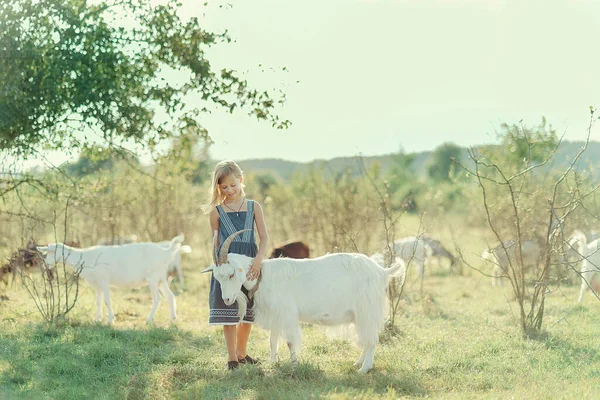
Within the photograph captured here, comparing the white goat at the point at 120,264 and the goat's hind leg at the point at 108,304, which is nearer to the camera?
the goat's hind leg at the point at 108,304

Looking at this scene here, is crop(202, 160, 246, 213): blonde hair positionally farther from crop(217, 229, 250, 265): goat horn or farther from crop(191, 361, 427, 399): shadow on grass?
crop(191, 361, 427, 399): shadow on grass

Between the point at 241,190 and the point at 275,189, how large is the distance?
56.0 feet

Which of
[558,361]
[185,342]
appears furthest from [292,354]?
[558,361]

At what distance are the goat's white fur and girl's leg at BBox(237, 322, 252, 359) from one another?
38cm

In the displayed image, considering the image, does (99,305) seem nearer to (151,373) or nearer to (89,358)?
(89,358)

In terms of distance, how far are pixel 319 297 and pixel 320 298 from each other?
0.01 m

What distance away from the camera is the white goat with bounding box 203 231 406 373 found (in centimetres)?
679

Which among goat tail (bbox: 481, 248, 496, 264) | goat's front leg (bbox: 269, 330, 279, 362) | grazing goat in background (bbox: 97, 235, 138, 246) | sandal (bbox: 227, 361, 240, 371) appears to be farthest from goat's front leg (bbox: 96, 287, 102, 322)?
grazing goat in background (bbox: 97, 235, 138, 246)

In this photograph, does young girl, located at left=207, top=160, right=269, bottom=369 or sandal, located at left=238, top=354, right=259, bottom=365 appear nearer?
young girl, located at left=207, top=160, right=269, bottom=369

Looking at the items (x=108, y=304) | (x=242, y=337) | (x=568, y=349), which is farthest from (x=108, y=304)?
(x=568, y=349)

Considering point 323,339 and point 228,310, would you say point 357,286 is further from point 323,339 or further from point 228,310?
point 323,339

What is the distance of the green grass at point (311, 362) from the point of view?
6293mm

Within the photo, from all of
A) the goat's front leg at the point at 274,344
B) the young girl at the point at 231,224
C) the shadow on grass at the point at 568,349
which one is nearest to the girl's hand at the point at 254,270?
the young girl at the point at 231,224

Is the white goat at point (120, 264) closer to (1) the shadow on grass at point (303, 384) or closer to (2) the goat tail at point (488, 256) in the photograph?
(1) the shadow on grass at point (303, 384)
